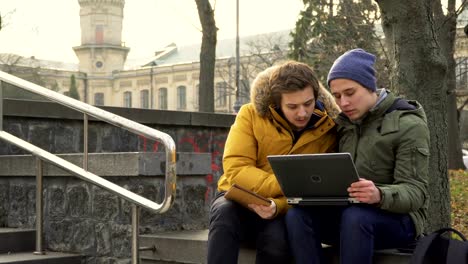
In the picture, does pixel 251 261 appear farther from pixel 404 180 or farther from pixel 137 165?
pixel 137 165

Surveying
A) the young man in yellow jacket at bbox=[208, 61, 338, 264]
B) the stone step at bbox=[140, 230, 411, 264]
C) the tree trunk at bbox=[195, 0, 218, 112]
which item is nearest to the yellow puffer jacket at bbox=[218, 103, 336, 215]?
the young man in yellow jacket at bbox=[208, 61, 338, 264]

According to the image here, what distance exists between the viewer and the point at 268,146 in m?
4.80

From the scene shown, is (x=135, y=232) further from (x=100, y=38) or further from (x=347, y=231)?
(x=100, y=38)

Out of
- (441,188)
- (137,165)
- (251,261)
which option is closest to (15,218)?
(137,165)

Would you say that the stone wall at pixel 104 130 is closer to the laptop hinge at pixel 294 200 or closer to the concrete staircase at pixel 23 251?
the concrete staircase at pixel 23 251

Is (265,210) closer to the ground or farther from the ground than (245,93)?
closer to the ground

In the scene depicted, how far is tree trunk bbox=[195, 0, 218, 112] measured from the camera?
54.6ft

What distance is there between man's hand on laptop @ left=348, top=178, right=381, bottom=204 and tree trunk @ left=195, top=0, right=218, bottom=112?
1257cm

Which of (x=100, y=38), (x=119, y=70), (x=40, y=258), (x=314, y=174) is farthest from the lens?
(x=100, y=38)

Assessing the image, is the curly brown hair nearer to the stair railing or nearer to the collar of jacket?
the collar of jacket

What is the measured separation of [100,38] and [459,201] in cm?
9862

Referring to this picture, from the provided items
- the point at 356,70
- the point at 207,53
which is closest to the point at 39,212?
the point at 356,70

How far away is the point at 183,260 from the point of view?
18.8 ft

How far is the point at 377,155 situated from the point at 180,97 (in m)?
89.4
